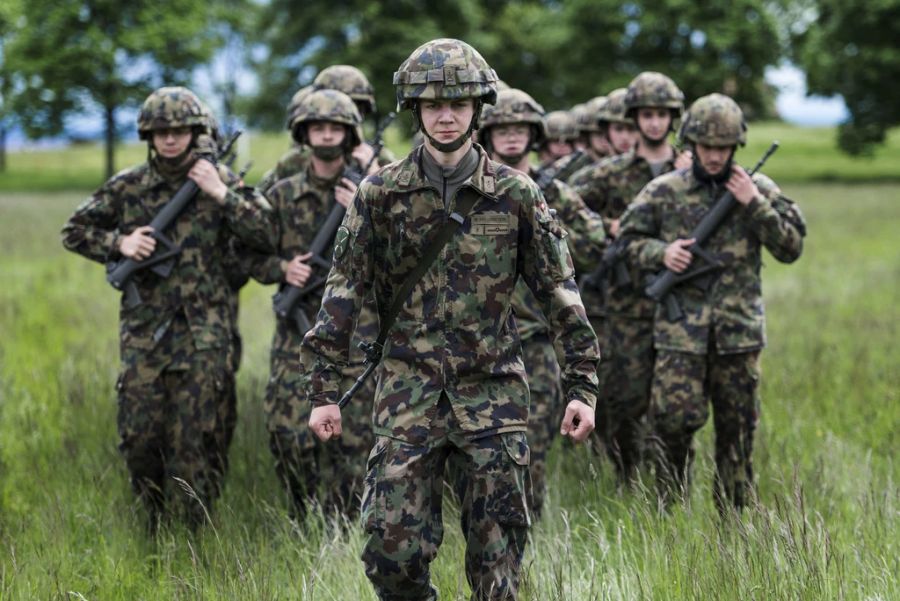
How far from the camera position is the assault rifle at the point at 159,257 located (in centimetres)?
657

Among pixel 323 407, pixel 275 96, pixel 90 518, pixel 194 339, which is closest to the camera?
pixel 323 407

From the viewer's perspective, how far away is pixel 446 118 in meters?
4.34

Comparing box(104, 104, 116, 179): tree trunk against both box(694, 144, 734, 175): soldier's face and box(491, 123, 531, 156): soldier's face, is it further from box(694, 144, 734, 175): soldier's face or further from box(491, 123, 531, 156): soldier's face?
box(694, 144, 734, 175): soldier's face

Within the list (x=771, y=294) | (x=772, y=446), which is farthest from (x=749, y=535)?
(x=771, y=294)

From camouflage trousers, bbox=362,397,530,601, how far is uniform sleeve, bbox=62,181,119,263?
297 centimetres

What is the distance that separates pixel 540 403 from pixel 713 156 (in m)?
1.70

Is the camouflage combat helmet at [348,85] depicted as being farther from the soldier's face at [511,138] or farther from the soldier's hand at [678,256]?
the soldier's hand at [678,256]

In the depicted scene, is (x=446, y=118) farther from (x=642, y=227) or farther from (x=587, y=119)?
(x=587, y=119)

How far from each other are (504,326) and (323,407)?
732 mm

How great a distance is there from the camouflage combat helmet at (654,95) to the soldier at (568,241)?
4.06 feet

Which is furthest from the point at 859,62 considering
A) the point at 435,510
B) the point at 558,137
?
the point at 435,510

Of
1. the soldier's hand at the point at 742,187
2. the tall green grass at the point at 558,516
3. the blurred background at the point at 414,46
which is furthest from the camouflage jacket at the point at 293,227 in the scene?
the blurred background at the point at 414,46

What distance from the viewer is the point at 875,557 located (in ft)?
16.6

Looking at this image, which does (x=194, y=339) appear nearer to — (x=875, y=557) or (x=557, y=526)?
(x=557, y=526)
